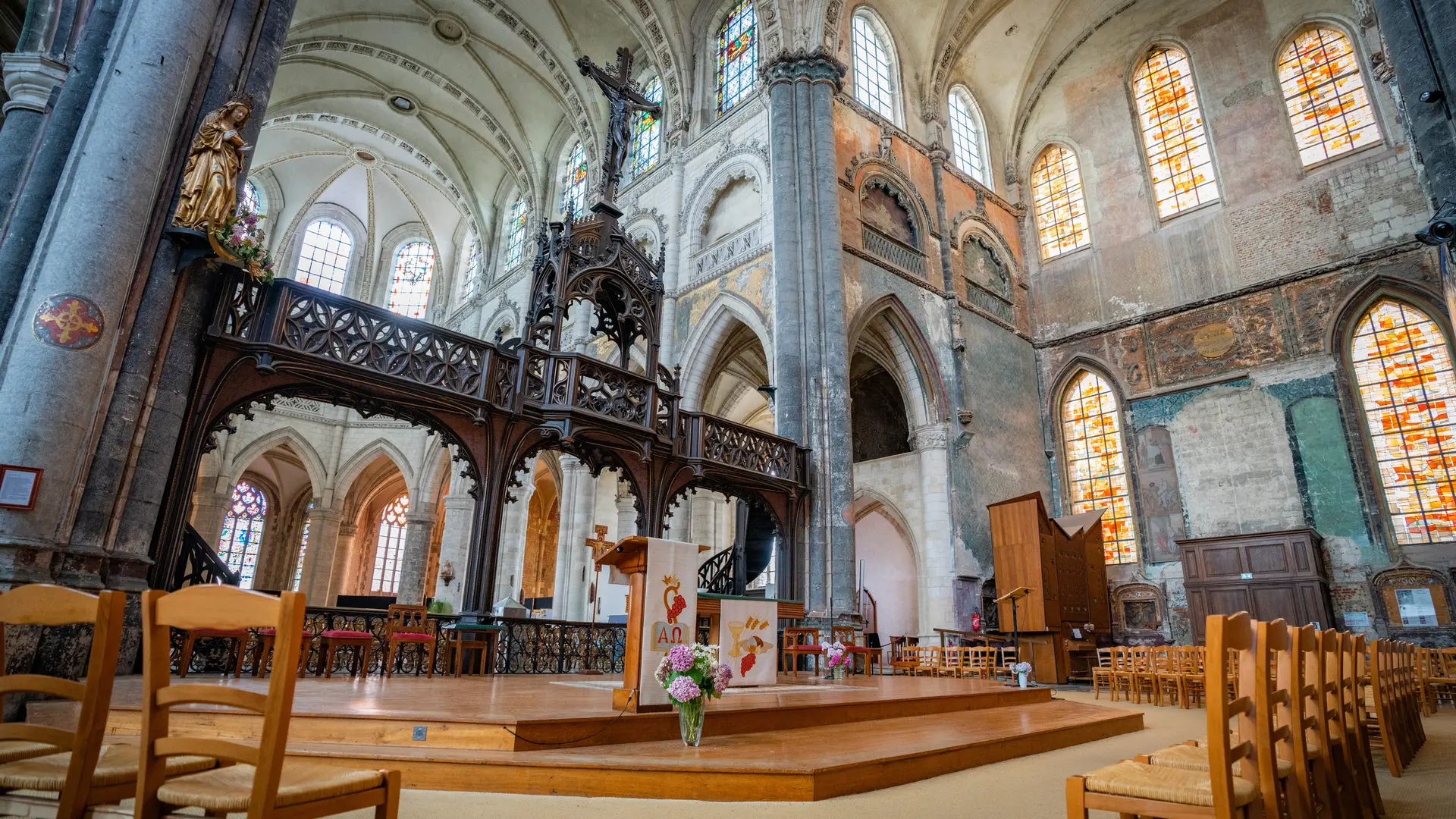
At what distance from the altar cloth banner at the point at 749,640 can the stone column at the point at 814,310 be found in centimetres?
389

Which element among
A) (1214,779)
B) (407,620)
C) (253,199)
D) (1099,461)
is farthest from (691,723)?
(253,199)

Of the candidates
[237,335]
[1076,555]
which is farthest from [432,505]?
[1076,555]

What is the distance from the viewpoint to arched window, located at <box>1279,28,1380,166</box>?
14938mm

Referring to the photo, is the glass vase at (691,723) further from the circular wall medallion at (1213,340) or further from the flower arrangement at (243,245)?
the circular wall medallion at (1213,340)

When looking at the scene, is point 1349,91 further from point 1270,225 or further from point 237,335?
point 237,335

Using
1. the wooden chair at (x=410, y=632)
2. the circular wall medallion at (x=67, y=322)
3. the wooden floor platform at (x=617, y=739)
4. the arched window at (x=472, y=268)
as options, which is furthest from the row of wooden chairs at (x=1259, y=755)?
the arched window at (x=472, y=268)

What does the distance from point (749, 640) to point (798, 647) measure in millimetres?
2400

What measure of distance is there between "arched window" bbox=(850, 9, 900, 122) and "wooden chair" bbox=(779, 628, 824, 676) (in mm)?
10988

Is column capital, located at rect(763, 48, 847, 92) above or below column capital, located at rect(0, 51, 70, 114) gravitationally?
above

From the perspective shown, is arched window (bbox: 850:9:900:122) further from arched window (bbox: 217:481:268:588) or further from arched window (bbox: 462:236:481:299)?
arched window (bbox: 217:481:268:588)

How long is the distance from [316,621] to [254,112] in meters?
5.45

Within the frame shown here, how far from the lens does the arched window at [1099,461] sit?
16.1 meters

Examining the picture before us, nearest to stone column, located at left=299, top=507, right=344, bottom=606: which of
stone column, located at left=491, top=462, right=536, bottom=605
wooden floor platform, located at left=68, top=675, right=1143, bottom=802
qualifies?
stone column, located at left=491, top=462, right=536, bottom=605

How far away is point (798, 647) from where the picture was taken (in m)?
9.58
